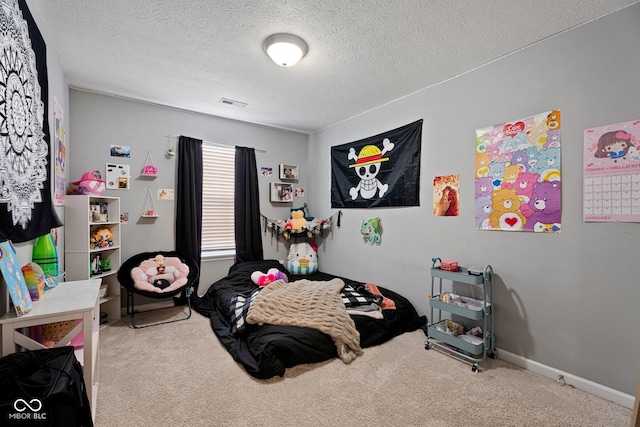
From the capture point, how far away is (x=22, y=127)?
59.4 inches

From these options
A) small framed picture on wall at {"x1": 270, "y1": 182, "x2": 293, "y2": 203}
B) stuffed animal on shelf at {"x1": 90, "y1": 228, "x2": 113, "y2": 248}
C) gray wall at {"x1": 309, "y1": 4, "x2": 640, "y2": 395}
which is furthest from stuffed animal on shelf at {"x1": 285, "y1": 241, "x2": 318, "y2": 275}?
stuffed animal on shelf at {"x1": 90, "y1": 228, "x2": 113, "y2": 248}

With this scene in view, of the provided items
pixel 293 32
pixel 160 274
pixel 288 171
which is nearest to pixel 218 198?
pixel 288 171

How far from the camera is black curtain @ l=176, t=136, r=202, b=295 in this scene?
12.1 feet

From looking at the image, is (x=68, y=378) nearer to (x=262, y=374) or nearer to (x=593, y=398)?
(x=262, y=374)

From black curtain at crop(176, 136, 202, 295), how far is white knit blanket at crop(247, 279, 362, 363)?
52.8 inches

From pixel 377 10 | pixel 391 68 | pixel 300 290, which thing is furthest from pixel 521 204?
pixel 300 290

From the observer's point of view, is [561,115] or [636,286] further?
[561,115]

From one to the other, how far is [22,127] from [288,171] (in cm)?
322

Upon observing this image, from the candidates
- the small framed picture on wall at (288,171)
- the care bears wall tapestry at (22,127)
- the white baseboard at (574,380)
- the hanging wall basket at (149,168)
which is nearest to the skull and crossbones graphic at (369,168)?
the small framed picture on wall at (288,171)

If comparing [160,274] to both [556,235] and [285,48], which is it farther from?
[556,235]

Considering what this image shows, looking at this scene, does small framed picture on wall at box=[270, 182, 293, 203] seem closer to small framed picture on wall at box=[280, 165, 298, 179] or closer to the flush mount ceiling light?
small framed picture on wall at box=[280, 165, 298, 179]

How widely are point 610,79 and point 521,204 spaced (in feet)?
3.06

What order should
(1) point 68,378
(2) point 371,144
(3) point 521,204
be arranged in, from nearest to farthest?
(1) point 68,378, (3) point 521,204, (2) point 371,144

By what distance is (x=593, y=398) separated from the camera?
1.93m
